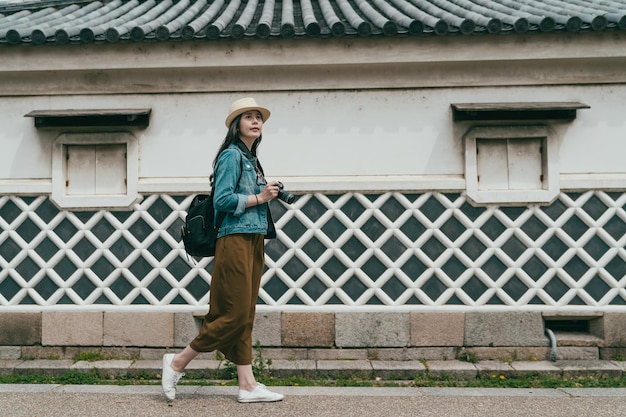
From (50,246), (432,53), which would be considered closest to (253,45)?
(432,53)

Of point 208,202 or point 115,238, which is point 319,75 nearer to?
point 208,202

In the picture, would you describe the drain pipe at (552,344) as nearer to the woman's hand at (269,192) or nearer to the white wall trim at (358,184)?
the white wall trim at (358,184)

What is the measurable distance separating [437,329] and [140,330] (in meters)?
2.79

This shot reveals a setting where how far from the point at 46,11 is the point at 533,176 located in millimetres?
5866

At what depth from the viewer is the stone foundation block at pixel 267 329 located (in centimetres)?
551

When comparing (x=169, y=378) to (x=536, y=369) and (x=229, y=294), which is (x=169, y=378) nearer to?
(x=229, y=294)

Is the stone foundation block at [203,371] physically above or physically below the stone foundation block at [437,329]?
below

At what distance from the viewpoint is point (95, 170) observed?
19.0ft

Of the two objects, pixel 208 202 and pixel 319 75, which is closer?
pixel 208 202

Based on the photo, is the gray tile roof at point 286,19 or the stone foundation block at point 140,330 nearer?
the gray tile roof at point 286,19

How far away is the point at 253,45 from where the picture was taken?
17.9ft

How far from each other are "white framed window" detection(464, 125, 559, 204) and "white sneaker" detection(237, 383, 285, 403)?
8.69 feet

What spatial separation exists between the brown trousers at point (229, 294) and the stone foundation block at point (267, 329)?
51.6 inches

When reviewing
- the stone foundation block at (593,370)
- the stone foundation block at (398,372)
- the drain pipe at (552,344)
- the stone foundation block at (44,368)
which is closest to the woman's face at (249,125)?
the stone foundation block at (398,372)
